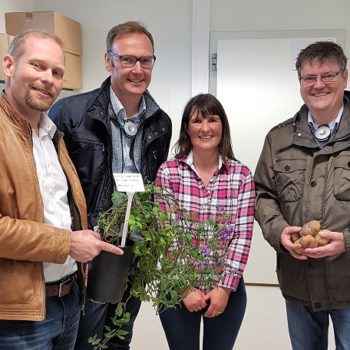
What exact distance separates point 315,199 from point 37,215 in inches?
37.6

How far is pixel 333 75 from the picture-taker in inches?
59.9

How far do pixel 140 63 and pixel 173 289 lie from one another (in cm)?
90

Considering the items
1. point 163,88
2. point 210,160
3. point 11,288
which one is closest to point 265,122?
point 163,88

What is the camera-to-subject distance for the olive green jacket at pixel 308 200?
1.49 metres

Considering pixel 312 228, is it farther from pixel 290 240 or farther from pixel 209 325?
pixel 209 325

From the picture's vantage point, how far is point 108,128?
1690 millimetres

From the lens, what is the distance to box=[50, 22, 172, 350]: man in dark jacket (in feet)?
5.48

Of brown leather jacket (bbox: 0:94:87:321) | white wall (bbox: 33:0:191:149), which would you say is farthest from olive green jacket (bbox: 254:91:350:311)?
white wall (bbox: 33:0:191:149)

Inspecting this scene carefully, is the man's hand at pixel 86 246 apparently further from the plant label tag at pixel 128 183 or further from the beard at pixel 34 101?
the beard at pixel 34 101

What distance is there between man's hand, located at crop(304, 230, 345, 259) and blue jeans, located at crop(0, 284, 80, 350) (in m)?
0.82

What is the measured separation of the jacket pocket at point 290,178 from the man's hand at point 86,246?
73 centimetres

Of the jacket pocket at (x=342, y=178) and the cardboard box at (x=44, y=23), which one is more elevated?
the cardboard box at (x=44, y=23)

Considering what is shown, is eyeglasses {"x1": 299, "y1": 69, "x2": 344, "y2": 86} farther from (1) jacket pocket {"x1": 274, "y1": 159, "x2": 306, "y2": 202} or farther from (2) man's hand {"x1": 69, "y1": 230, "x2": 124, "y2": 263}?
(2) man's hand {"x1": 69, "y1": 230, "x2": 124, "y2": 263}

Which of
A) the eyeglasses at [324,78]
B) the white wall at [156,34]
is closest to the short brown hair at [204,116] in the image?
the eyeglasses at [324,78]
